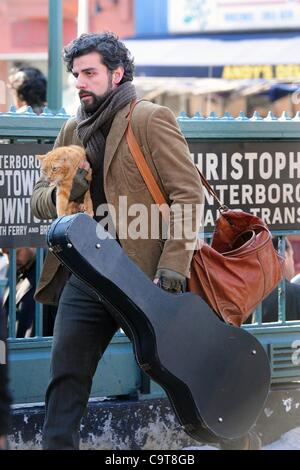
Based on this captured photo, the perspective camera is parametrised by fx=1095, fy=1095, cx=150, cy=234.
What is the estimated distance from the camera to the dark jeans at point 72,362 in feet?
14.0

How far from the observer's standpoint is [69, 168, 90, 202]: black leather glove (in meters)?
4.27

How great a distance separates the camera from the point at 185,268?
13.8 ft

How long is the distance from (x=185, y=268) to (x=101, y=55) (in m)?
0.90

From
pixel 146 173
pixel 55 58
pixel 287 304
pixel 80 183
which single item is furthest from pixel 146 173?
pixel 55 58

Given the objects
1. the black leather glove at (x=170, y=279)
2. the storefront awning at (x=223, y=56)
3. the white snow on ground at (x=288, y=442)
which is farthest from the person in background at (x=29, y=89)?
the storefront awning at (x=223, y=56)

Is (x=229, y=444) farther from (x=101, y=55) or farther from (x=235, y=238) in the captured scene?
(x=101, y=55)

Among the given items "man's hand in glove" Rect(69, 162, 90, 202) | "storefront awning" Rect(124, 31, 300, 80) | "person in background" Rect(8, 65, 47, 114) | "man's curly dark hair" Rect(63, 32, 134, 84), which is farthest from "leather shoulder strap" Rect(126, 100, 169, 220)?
"storefront awning" Rect(124, 31, 300, 80)

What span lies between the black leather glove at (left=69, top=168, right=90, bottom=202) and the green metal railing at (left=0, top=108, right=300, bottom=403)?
3.40 feet

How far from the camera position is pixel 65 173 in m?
4.29

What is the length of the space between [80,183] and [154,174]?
11.4 inches

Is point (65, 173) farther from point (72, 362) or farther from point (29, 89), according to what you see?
point (29, 89)

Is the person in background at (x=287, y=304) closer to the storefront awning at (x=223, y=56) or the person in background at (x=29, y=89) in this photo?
the person in background at (x=29, y=89)

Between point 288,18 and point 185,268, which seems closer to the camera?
point 185,268
